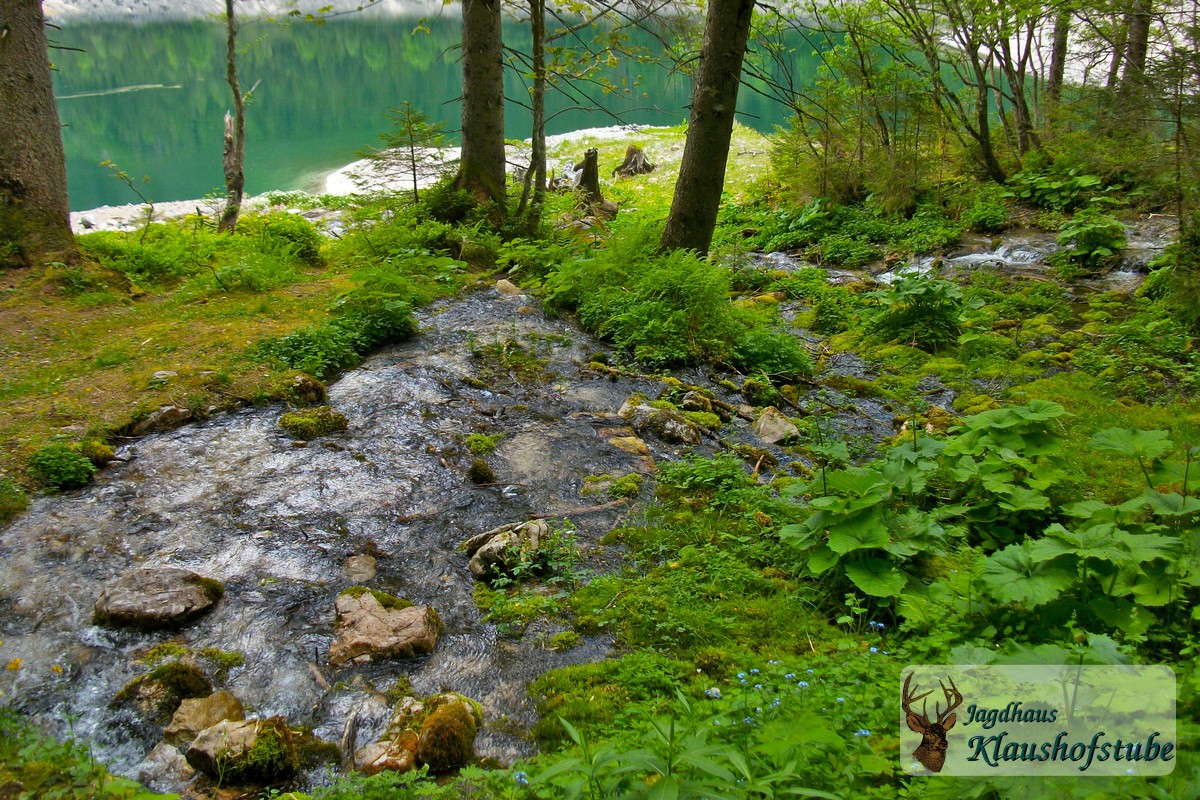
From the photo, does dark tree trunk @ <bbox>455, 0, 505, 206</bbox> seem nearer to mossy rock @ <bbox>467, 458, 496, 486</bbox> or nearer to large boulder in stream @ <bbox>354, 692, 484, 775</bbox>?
mossy rock @ <bbox>467, 458, 496, 486</bbox>

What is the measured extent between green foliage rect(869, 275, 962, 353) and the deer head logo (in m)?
7.25

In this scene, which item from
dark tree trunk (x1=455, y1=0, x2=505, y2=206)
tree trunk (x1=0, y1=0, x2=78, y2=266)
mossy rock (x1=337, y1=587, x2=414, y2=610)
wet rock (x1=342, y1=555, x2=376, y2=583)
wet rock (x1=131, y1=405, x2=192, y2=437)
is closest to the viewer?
mossy rock (x1=337, y1=587, x2=414, y2=610)

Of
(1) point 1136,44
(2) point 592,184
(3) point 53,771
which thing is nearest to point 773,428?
(3) point 53,771

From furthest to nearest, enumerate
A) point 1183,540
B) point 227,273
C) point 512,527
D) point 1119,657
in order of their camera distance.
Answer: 1. point 227,273
2. point 512,527
3. point 1183,540
4. point 1119,657

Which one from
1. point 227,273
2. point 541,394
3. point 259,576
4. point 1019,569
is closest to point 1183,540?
point 1019,569

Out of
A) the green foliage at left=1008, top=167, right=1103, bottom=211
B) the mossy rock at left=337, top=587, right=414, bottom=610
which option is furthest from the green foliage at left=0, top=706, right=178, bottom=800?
the green foliage at left=1008, top=167, right=1103, bottom=211

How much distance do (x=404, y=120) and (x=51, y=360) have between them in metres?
6.12

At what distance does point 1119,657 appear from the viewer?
7.60 ft

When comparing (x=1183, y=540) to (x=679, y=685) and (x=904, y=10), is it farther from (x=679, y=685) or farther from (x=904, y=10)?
(x=904, y=10)

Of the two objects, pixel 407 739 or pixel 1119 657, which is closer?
pixel 1119 657

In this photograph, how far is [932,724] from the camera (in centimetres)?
236

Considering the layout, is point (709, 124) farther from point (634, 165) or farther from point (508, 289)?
point (634, 165)

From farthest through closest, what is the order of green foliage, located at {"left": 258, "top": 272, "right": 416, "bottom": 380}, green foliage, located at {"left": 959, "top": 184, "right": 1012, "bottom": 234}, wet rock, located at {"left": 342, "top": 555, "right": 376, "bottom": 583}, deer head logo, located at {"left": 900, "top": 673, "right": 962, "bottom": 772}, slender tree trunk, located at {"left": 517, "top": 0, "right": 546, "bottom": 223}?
green foliage, located at {"left": 959, "top": 184, "right": 1012, "bottom": 234} < slender tree trunk, located at {"left": 517, "top": 0, "right": 546, "bottom": 223} < green foliage, located at {"left": 258, "top": 272, "right": 416, "bottom": 380} < wet rock, located at {"left": 342, "top": 555, "right": 376, "bottom": 583} < deer head logo, located at {"left": 900, "top": 673, "right": 962, "bottom": 772}

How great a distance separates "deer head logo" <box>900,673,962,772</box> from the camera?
87.7 inches
